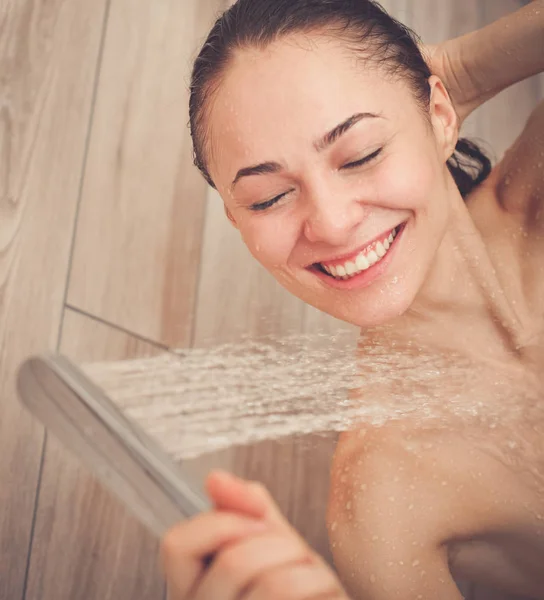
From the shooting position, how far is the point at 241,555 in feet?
1.00

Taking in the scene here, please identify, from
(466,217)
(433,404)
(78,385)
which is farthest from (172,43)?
(78,385)

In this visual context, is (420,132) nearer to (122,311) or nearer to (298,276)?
(298,276)

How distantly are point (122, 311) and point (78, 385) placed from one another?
63 centimetres

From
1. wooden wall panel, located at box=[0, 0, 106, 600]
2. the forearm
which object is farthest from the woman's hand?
the forearm

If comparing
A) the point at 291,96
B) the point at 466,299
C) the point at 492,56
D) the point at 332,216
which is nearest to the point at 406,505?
the point at 466,299

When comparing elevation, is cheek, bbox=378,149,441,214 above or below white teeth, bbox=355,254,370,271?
above

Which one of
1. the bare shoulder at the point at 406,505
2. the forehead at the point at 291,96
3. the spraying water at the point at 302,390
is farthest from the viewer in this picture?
the spraying water at the point at 302,390

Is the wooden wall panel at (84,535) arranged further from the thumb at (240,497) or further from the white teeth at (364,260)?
the thumb at (240,497)

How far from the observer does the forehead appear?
1.83 feet

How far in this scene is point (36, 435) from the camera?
32.9 inches

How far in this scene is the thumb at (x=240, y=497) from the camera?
315mm

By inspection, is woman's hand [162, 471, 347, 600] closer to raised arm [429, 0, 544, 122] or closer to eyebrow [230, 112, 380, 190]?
eyebrow [230, 112, 380, 190]

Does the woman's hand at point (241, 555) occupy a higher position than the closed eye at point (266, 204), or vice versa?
the closed eye at point (266, 204)

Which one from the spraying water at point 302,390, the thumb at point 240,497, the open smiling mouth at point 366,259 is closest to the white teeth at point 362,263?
the open smiling mouth at point 366,259
